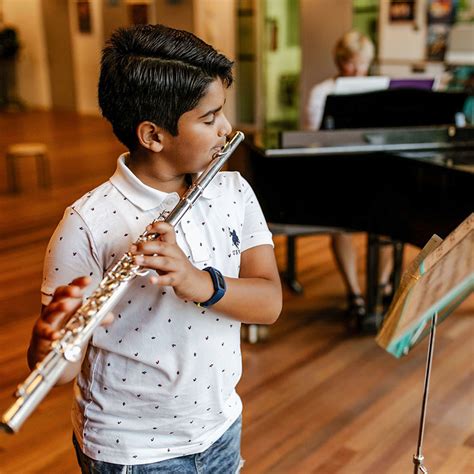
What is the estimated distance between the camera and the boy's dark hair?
3.24 ft

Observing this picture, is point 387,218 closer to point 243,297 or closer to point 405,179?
point 405,179

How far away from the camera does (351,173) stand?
280cm

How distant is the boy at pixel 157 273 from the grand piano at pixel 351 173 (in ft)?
5.29

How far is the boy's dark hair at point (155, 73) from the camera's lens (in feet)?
3.24

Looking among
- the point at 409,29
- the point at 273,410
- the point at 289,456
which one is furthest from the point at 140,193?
the point at 409,29

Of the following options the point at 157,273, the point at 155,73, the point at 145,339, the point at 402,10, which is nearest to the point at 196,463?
the point at 145,339

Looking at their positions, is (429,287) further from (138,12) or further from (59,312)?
(138,12)

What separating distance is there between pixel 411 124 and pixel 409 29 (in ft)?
13.5

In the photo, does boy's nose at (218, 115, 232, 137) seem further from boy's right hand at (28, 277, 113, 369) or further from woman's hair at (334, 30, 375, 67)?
woman's hair at (334, 30, 375, 67)

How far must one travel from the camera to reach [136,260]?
2.82 ft

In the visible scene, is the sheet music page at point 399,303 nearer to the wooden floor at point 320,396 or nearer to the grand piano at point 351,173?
the wooden floor at point 320,396

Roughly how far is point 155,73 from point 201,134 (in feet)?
0.37

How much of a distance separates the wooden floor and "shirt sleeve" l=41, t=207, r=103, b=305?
53.6 inches

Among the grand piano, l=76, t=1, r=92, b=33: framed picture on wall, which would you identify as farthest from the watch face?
l=76, t=1, r=92, b=33: framed picture on wall
